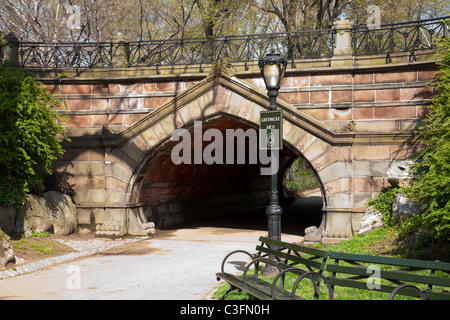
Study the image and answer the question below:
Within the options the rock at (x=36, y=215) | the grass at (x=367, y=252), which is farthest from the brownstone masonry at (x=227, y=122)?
the grass at (x=367, y=252)

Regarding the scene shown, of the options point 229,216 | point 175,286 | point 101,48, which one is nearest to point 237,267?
point 175,286

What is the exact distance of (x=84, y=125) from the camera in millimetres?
15086

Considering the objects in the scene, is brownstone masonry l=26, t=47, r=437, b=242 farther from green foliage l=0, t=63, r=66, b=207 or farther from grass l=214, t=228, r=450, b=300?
green foliage l=0, t=63, r=66, b=207

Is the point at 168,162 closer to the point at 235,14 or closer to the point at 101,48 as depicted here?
the point at 101,48

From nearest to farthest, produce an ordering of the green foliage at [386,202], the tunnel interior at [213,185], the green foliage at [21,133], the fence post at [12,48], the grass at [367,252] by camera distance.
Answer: the grass at [367,252]
the green foliage at [386,202]
the green foliage at [21,133]
the fence post at [12,48]
the tunnel interior at [213,185]

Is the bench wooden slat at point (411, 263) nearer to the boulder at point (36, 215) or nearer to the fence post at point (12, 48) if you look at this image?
the boulder at point (36, 215)

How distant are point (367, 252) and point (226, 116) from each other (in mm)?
5486

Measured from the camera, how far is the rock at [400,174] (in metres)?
12.0

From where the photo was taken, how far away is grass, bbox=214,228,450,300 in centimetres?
738

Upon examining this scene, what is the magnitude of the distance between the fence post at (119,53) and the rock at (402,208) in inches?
316

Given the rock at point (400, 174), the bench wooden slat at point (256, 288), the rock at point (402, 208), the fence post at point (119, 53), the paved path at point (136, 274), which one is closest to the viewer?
the bench wooden slat at point (256, 288)

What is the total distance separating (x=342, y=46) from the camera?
13.5 meters

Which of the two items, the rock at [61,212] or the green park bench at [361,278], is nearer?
the green park bench at [361,278]

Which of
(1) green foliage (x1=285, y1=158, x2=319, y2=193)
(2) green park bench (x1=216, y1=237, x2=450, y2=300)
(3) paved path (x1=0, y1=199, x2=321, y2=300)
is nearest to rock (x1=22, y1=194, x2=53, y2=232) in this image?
(3) paved path (x1=0, y1=199, x2=321, y2=300)
